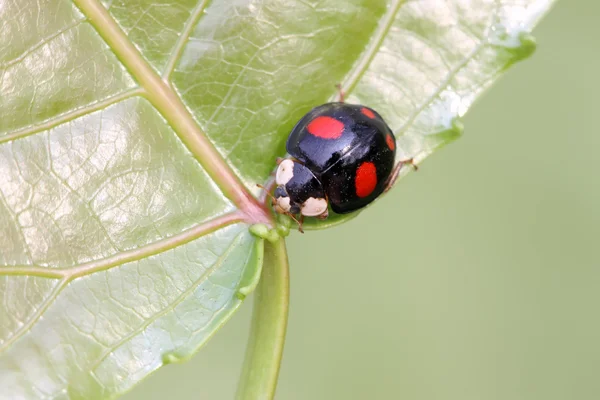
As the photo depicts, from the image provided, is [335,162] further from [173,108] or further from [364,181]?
[173,108]

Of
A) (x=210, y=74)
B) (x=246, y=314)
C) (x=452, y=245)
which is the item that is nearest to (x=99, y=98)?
(x=210, y=74)

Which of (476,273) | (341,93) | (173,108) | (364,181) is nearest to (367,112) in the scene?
(341,93)

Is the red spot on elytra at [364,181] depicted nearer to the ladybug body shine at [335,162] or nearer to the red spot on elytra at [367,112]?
the ladybug body shine at [335,162]

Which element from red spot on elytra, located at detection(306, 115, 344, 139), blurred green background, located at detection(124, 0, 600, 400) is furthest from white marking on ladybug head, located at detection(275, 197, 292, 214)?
blurred green background, located at detection(124, 0, 600, 400)

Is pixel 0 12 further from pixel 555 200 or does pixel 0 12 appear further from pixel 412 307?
pixel 555 200

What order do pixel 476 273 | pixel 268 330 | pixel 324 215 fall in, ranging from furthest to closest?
pixel 476 273
pixel 324 215
pixel 268 330

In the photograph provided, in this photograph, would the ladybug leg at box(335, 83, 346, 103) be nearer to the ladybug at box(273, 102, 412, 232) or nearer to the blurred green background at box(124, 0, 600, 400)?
the ladybug at box(273, 102, 412, 232)
